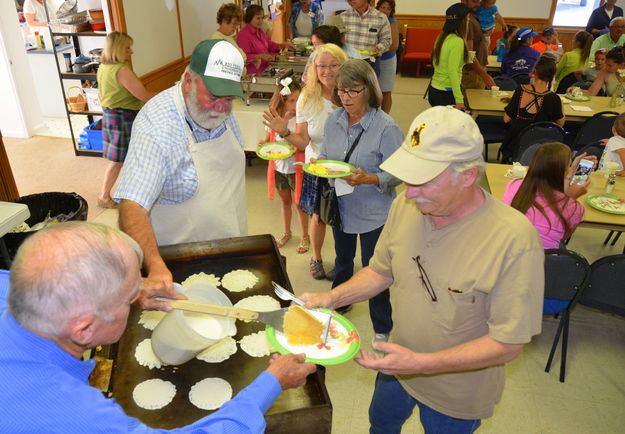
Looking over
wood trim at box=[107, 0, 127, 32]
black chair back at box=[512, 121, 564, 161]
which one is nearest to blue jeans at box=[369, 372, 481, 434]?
black chair back at box=[512, 121, 564, 161]

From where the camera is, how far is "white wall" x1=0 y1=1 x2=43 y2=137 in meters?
6.23

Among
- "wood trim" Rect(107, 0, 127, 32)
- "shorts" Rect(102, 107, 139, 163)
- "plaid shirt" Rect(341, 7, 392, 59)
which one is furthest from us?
"plaid shirt" Rect(341, 7, 392, 59)

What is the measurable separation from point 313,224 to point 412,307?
2.20 meters

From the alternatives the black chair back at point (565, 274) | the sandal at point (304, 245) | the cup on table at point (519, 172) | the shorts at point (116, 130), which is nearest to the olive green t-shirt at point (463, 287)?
the black chair back at point (565, 274)

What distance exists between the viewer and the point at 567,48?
1238cm

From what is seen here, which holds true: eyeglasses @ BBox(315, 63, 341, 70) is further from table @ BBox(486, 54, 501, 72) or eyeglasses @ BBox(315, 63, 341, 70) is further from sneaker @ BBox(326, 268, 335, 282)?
table @ BBox(486, 54, 501, 72)

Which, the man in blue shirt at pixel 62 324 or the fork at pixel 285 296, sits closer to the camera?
the man in blue shirt at pixel 62 324

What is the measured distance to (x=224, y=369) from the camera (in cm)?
184

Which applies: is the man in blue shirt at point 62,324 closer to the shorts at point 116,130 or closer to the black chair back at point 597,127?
the shorts at point 116,130

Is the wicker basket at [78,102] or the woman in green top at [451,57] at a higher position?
the woman in green top at [451,57]

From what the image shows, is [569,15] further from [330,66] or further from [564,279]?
[564,279]

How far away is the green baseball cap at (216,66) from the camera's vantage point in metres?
2.02

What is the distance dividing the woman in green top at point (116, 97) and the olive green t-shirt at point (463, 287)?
13.2 feet

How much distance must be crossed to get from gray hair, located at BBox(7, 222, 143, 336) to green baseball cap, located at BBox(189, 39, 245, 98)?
3.53 ft
